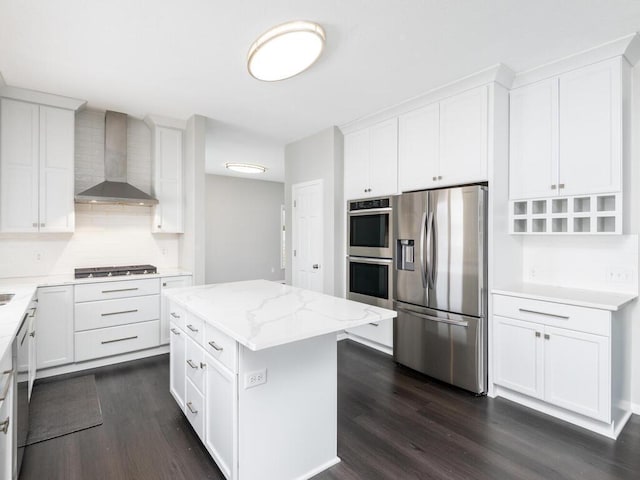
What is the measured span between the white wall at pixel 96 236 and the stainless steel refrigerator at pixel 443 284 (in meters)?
2.95

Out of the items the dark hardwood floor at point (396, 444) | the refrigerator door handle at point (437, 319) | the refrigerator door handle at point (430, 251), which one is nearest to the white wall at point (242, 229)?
the dark hardwood floor at point (396, 444)

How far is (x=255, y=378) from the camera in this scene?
161 centimetres

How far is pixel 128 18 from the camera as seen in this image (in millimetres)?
2107

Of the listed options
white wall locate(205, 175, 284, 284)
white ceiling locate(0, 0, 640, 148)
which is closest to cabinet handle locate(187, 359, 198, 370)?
white ceiling locate(0, 0, 640, 148)

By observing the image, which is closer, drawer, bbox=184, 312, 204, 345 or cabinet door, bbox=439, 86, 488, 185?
drawer, bbox=184, 312, 204, 345

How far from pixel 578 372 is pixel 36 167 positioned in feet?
16.2

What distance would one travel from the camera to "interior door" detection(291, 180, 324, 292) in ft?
14.3

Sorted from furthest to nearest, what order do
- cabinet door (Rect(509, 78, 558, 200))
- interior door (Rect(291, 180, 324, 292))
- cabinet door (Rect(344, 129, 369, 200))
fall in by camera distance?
interior door (Rect(291, 180, 324, 292)) < cabinet door (Rect(344, 129, 369, 200)) < cabinet door (Rect(509, 78, 558, 200))

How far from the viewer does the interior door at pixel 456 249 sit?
2.73 meters

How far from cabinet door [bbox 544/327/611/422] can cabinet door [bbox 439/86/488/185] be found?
1383 millimetres

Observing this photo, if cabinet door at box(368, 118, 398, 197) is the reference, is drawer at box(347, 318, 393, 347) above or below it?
below

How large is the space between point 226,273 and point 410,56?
629cm

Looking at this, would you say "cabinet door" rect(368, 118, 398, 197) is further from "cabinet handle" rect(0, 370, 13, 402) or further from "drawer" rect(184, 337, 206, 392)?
"cabinet handle" rect(0, 370, 13, 402)

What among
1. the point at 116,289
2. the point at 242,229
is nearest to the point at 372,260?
the point at 116,289
